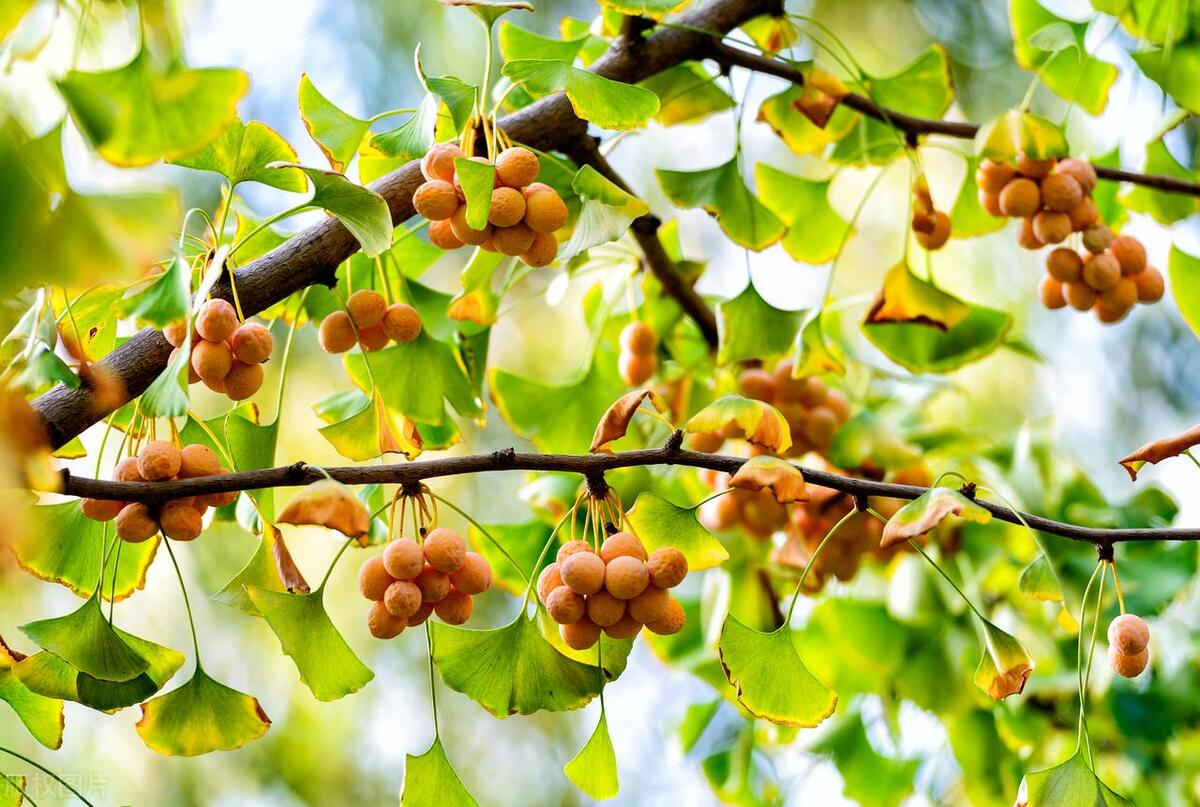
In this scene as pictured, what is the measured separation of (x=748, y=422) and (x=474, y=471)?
12 centimetres

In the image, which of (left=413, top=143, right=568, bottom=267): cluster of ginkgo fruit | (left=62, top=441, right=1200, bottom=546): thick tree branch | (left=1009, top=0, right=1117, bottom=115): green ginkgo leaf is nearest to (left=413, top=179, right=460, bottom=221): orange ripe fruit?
(left=413, top=143, right=568, bottom=267): cluster of ginkgo fruit

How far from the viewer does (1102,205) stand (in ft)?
2.64

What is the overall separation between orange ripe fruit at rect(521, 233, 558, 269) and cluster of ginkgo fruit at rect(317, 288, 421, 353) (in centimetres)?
8

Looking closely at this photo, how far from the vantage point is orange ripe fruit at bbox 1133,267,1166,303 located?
70 centimetres

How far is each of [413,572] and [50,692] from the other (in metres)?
0.16

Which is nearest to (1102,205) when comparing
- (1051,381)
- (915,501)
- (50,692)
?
(915,501)

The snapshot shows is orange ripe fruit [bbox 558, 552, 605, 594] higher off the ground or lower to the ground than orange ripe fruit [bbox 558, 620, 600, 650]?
higher

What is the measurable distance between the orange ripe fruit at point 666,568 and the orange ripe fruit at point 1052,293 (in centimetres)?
37

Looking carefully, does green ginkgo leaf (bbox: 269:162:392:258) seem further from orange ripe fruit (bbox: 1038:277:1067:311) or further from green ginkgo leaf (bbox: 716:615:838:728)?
orange ripe fruit (bbox: 1038:277:1067:311)

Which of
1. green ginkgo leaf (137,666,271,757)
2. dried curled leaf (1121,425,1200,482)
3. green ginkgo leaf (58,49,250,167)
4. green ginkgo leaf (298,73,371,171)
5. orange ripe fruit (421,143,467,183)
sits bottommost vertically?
green ginkgo leaf (137,666,271,757)

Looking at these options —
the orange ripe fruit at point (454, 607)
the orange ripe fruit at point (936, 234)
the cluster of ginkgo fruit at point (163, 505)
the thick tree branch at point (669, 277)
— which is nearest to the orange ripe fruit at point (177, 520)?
the cluster of ginkgo fruit at point (163, 505)

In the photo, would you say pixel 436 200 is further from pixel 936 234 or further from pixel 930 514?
pixel 936 234

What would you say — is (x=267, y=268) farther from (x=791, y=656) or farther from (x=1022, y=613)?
(x=1022, y=613)

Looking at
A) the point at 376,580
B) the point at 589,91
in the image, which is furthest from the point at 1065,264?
the point at 376,580
